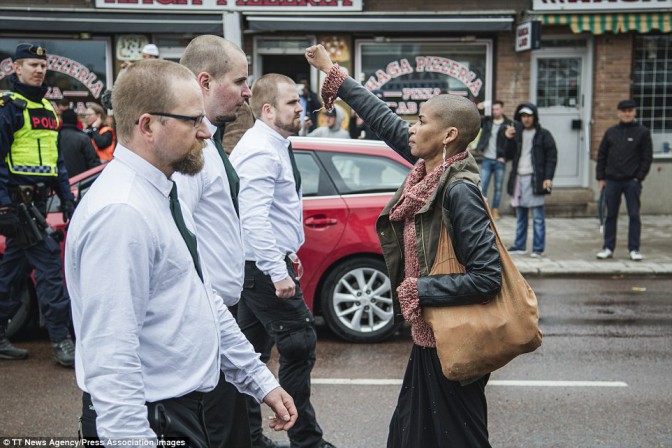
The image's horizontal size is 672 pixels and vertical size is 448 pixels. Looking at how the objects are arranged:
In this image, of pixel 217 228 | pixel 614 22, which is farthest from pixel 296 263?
pixel 614 22

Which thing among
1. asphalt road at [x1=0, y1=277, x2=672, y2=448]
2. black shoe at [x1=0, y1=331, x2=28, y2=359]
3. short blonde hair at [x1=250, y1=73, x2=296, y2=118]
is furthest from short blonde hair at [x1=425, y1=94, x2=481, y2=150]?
black shoe at [x1=0, y1=331, x2=28, y2=359]

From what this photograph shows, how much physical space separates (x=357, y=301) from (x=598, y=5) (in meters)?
10.1

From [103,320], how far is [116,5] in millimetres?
13907

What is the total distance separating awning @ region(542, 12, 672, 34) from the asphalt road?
813 cm

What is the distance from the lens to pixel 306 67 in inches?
617

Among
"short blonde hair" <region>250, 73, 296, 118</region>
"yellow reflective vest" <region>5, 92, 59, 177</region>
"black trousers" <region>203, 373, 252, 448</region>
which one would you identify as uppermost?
"short blonde hair" <region>250, 73, 296, 118</region>

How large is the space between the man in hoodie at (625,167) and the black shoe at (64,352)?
7.50 m

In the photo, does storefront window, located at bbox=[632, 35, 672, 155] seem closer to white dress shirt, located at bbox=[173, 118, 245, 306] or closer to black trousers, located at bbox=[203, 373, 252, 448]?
white dress shirt, located at bbox=[173, 118, 245, 306]

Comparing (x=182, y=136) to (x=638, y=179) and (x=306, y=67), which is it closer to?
(x=638, y=179)

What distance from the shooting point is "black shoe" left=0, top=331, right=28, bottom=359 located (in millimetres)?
6641

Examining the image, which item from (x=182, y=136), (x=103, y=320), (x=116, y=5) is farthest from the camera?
(x=116, y=5)

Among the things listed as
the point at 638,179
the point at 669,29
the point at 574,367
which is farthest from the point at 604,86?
the point at 574,367

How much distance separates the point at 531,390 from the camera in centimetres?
592

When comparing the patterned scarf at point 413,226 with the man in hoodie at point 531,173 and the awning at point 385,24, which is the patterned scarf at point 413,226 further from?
the awning at point 385,24
